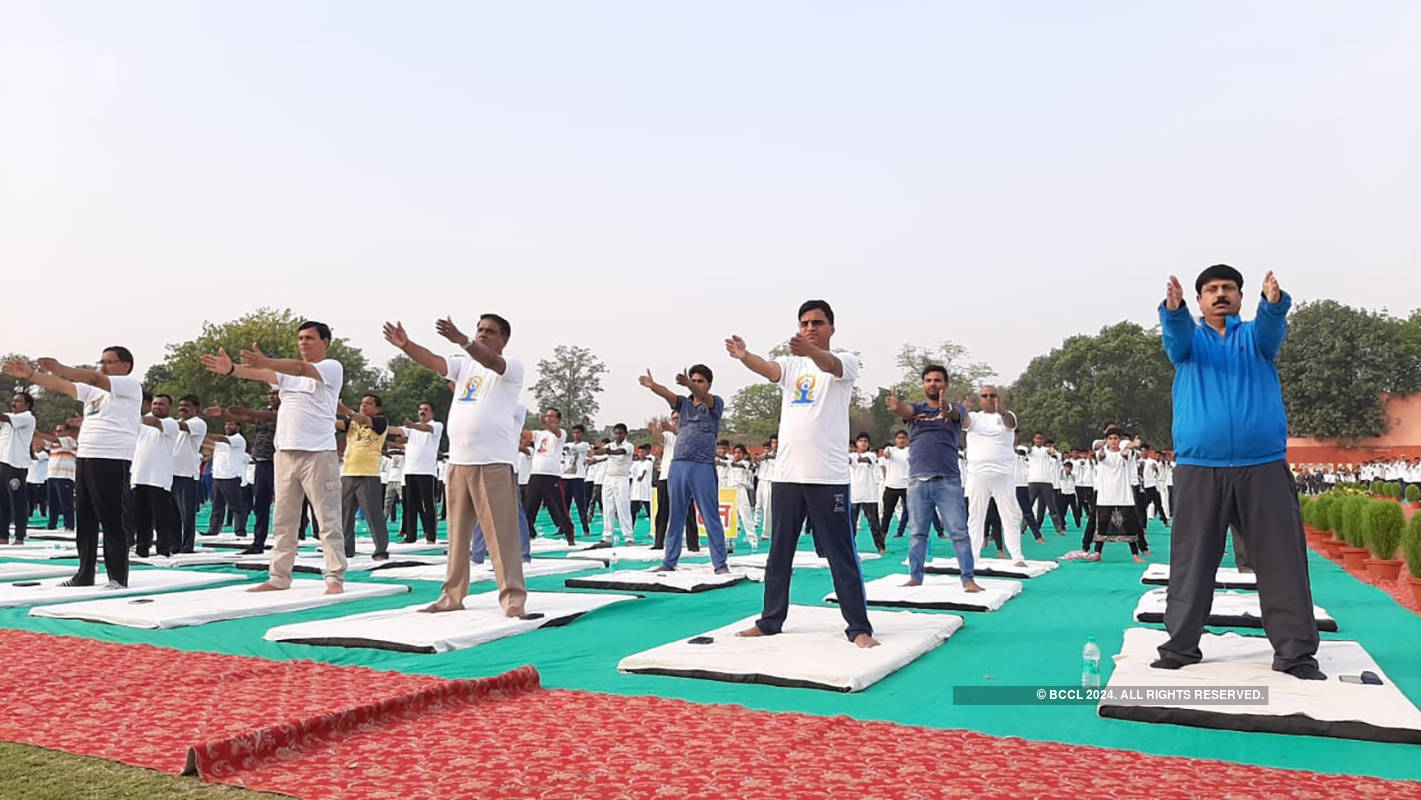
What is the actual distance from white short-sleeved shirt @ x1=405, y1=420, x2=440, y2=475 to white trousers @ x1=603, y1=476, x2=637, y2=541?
9.60ft

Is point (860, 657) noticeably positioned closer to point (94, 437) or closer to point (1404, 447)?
point (94, 437)

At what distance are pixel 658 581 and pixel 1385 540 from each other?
734 cm

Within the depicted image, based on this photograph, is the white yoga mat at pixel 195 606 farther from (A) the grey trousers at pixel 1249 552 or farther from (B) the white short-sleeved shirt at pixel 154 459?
(A) the grey trousers at pixel 1249 552

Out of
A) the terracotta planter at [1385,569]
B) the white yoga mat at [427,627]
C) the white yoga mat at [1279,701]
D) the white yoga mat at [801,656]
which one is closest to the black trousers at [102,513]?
the white yoga mat at [427,627]

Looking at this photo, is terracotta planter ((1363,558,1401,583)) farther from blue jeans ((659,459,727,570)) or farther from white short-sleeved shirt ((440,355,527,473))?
white short-sleeved shirt ((440,355,527,473))

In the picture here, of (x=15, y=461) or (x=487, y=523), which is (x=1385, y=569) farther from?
(x=15, y=461)

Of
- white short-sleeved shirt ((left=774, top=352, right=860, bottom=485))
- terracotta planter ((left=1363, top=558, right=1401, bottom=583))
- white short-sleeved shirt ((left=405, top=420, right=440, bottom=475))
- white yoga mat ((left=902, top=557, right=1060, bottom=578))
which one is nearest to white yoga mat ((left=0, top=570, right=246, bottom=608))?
white short-sleeved shirt ((left=405, top=420, right=440, bottom=475))

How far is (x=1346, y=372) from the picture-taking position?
52.5m

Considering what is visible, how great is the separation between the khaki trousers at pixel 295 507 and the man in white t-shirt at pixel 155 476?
2996mm

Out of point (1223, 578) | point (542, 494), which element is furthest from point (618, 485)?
point (1223, 578)

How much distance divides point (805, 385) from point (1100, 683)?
2209 mm

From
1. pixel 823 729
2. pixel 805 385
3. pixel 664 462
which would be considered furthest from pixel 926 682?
pixel 664 462

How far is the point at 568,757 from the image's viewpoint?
3107 millimetres

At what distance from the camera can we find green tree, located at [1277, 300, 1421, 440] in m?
51.6
